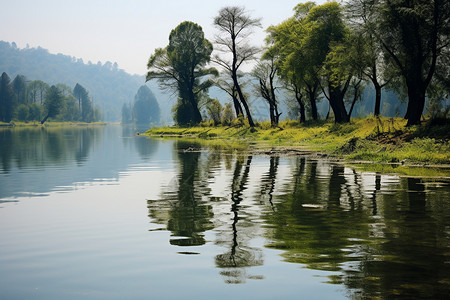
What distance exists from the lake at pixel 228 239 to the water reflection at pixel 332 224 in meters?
0.03

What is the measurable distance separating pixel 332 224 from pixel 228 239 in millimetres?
2462

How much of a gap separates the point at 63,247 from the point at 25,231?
1846 millimetres

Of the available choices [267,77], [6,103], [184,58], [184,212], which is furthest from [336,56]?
[6,103]

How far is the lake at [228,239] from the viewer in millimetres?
6027

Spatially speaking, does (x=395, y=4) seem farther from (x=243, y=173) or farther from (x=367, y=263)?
(x=367, y=263)

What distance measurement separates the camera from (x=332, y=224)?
9664 mm

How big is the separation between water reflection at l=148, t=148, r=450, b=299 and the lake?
3 cm

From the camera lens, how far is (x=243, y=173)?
1989 centimetres

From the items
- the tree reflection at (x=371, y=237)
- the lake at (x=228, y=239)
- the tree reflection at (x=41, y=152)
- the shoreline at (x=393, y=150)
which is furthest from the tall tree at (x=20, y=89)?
the tree reflection at (x=371, y=237)

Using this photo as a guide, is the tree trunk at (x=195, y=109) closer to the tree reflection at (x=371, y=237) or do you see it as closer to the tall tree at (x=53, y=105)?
the tree reflection at (x=371, y=237)

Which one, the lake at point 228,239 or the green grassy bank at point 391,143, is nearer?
the lake at point 228,239

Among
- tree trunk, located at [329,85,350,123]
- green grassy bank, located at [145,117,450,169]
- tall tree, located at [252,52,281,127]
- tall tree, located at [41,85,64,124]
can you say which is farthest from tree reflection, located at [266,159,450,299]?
tall tree, located at [41,85,64,124]

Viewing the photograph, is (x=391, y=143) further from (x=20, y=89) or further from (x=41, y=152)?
(x=20, y=89)

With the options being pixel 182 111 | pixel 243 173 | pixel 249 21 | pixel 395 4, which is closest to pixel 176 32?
pixel 182 111
